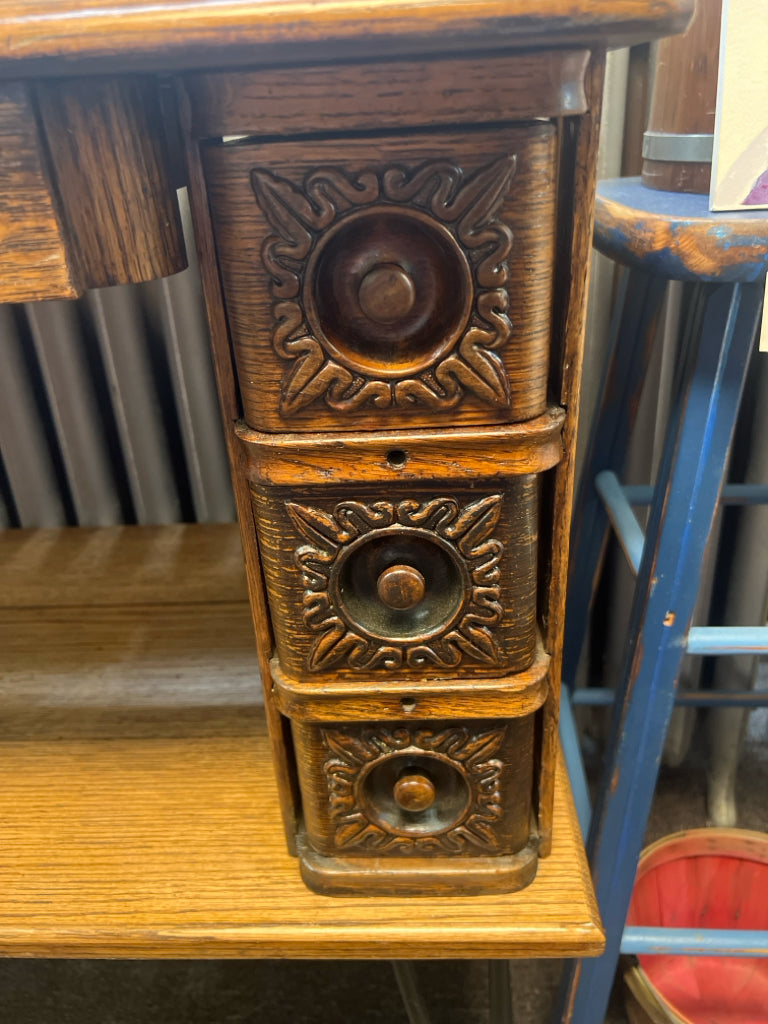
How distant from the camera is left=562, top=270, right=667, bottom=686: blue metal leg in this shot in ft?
2.72

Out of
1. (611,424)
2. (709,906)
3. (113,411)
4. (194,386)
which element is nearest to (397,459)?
(611,424)

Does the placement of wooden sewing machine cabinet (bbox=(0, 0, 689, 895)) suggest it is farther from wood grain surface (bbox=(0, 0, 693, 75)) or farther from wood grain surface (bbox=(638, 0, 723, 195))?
wood grain surface (bbox=(638, 0, 723, 195))

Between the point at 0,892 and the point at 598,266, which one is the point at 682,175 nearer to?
the point at 598,266

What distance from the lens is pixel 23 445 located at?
111 cm

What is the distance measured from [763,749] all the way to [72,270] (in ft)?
4.23

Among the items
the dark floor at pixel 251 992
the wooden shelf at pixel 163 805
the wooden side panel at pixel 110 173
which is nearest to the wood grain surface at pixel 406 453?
the wooden side panel at pixel 110 173

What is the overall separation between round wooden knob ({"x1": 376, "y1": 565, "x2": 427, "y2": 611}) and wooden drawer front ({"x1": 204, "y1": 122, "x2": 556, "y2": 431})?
0.10 metres

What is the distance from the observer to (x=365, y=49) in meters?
0.37

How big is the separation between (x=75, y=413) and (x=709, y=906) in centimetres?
106

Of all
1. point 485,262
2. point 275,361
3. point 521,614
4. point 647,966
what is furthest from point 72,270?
point 647,966

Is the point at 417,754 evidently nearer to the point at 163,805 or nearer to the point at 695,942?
the point at 163,805

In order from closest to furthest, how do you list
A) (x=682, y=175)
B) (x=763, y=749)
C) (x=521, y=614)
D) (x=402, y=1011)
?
1. (x=521, y=614)
2. (x=682, y=175)
3. (x=402, y=1011)
4. (x=763, y=749)

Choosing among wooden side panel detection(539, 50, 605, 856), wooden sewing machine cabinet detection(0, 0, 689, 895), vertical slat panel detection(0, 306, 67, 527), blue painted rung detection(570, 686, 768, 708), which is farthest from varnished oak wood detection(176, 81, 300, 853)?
vertical slat panel detection(0, 306, 67, 527)

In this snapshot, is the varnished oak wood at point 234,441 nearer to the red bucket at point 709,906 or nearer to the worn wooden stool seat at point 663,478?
the worn wooden stool seat at point 663,478
